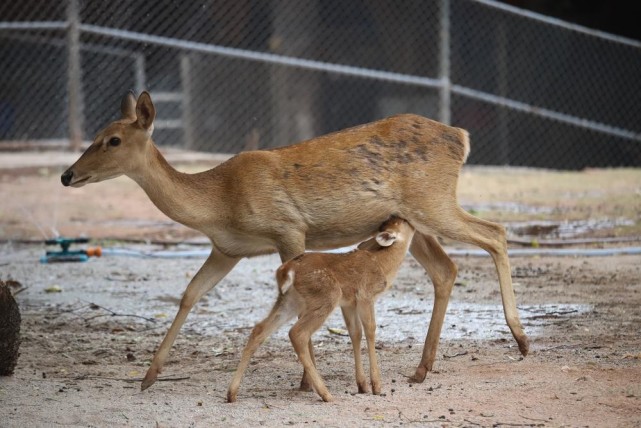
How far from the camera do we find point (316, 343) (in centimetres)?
664

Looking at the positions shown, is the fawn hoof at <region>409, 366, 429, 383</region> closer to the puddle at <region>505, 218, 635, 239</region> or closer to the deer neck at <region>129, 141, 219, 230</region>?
the deer neck at <region>129, 141, 219, 230</region>

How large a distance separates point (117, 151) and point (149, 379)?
1.20 meters

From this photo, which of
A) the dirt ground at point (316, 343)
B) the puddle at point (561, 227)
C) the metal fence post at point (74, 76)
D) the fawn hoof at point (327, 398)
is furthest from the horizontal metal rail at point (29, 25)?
the fawn hoof at point (327, 398)

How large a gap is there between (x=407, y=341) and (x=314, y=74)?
977 cm

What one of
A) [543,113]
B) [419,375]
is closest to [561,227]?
[543,113]

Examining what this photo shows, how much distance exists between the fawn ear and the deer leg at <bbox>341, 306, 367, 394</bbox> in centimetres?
38

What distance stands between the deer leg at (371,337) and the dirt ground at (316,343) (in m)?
0.08

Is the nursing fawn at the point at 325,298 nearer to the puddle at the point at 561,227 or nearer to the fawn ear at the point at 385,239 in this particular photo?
the fawn ear at the point at 385,239

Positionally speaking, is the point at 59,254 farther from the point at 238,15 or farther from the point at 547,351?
the point at 238,15

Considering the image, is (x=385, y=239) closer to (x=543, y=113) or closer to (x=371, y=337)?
(x=371, y=337)

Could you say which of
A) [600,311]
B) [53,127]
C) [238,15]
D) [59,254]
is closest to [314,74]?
[238,15]

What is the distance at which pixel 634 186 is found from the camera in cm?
1330

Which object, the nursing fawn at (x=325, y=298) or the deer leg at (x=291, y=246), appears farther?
the deer leg at (x=291, y=246)

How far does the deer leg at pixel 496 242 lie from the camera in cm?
595
